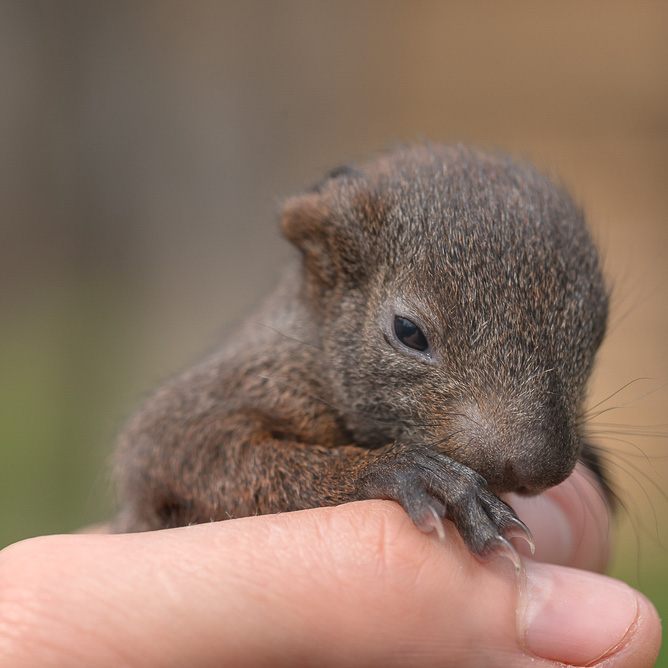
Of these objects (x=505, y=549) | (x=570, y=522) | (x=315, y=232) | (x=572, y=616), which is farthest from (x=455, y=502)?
(x=570, y=522)

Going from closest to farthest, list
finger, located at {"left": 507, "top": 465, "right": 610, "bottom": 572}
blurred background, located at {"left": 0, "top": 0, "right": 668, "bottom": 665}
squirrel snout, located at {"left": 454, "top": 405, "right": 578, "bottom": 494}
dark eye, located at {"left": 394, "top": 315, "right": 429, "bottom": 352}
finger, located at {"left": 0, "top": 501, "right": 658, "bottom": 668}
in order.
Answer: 1. finger, located at {"left": 0, "top": 501, "right": 658, "bottom": 668}
2. squirrel snout, located at {"left": 454, "top": 405, "right": 578, "bottom": 494}
3. dark eye, located at {"left": 394, "top": 315, "right": 429, "bottom": 352}
4. finger, located at {"left": 507, "top": 465, "right": 610, "bottom": 572}
5. blurred background, located at {"left": 0, "top": 0, "right": 668, "bottom": 665}

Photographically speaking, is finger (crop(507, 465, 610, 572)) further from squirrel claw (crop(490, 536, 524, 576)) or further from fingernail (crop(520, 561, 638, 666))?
squirrel claw (crop(490, 536, 524, 576))

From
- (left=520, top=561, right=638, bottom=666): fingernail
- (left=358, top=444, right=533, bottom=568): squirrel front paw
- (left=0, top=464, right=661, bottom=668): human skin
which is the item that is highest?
(left=358, top=444, right=533, bottom=568): squirrel front paw

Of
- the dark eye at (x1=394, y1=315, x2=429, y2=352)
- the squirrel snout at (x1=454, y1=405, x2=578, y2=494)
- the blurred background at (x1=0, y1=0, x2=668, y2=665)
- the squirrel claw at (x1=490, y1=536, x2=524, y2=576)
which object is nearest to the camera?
the squirrel claw at (x1=490, y1=536, x2=524, y2=576)

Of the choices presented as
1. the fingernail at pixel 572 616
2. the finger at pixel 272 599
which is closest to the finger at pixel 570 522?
the fingernail at pixel 572 616

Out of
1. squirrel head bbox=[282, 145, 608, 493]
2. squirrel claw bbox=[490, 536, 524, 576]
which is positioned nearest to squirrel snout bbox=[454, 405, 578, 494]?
squirrel head bbox=[282, 145, 608, 493]

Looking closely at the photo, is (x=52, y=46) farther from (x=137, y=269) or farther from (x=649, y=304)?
(x=649, y=304)

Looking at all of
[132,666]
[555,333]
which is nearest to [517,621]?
[555,333]

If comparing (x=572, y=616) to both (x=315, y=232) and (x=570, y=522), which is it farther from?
(x=315, y=232)
